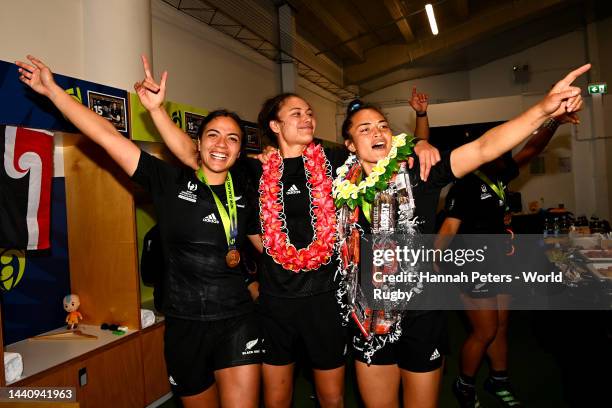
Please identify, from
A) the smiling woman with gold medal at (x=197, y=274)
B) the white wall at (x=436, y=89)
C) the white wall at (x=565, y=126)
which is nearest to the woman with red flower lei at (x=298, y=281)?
the smiling woman with gold medal at (x=197, y=274)

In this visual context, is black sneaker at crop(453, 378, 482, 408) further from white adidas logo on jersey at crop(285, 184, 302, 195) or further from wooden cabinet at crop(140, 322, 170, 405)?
wooden cabinet at crop(140, 322, 170, 405)

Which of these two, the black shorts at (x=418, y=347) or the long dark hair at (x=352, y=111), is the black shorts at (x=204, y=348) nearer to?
the black shorts at (x=418, y=347)

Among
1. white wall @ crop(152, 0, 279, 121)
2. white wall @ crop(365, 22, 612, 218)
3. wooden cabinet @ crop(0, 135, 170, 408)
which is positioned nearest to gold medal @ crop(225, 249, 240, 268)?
wooden cabinet @ crop(0, 135, 170, 408)

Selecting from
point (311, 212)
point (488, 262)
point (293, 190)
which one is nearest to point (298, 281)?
point (311, 212)

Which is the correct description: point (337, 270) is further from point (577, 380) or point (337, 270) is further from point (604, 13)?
point (604, 13)

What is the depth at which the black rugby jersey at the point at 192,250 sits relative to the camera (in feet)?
6.34

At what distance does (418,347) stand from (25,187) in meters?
2.09

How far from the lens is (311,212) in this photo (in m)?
2.11

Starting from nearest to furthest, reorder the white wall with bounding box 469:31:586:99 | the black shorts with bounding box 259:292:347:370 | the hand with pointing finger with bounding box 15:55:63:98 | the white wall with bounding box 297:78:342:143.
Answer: the hand with pointing finger with bounding box 15:55:63:98, the black shorts with bounding box 259:292:347:370, the white wall with bounding box 469:31:586:99, the white wall with bounding box 297:78:342:143

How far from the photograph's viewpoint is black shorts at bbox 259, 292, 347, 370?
6.61ft

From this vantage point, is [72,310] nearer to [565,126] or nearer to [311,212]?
[311,212]

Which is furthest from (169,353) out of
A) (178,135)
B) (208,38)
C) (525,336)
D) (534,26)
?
(534,26)

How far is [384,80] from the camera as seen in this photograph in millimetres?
11289

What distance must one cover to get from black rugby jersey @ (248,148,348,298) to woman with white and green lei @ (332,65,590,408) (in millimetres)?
132
